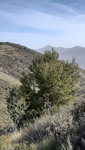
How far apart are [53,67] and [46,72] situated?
0.86m

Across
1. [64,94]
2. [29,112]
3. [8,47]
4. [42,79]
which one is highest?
[8,47]

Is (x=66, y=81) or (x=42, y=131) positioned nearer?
(x=42, y=131)

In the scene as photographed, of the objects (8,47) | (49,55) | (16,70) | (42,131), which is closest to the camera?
(42,131)

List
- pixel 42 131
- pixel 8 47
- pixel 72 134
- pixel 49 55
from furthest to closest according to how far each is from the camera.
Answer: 1. pixel 8 47
2. pixel 49 55
3. pixel 42 131
4. pixel 72 134

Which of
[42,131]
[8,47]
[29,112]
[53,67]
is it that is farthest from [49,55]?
[8,47]

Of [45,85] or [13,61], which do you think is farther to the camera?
[13,61]

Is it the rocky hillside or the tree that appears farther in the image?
the rocky hillside

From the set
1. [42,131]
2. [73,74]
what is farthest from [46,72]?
[42,131]

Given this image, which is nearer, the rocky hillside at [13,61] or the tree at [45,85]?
the tree at [45,85]

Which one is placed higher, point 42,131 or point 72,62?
point 72,62

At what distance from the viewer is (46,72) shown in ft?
60.0

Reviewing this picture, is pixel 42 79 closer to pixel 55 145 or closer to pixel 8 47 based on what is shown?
pixel 55 145

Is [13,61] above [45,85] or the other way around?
above

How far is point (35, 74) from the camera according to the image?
19375mm
